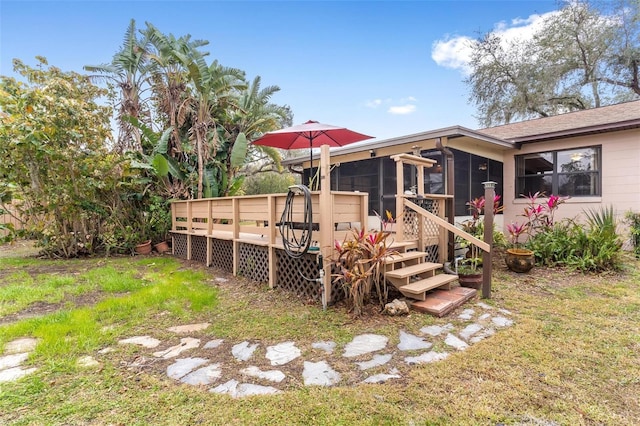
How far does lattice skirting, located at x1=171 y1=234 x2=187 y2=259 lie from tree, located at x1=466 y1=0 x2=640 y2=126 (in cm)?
1806

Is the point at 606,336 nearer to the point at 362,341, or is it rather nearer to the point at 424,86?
the point at 362,341

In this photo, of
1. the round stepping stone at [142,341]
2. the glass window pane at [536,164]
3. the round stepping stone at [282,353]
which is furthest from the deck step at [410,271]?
the glass window pane at [536,164]

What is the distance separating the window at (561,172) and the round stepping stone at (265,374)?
29.5 feet

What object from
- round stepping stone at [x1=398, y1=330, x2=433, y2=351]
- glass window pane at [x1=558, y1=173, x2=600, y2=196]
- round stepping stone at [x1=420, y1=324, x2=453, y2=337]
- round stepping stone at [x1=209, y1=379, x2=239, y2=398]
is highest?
glass window pane at [x1=558, y1=173, x2=600, y2=196]

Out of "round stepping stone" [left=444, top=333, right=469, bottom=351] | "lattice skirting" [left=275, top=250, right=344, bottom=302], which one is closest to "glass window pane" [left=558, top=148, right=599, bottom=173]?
"round stepping stone" [left=444, top=333, right=469, bottom=351]

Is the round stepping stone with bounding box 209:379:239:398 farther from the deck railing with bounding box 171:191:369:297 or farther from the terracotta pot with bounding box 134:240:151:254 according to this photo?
the terracotta pot with bounding box 134:240:151:254

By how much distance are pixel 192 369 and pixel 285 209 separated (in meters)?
2.33

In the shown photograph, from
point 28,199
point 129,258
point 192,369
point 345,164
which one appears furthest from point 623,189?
point 28,199

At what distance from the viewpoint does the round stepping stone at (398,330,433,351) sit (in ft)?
9.53

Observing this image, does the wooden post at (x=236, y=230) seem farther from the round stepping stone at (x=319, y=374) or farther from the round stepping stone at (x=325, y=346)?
the round stepping stone at (x=319, y=374)

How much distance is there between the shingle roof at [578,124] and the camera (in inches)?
282

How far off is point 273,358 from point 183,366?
741mm

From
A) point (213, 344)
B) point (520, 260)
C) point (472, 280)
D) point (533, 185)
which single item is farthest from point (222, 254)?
point (533, 185)

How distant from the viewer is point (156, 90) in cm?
887
